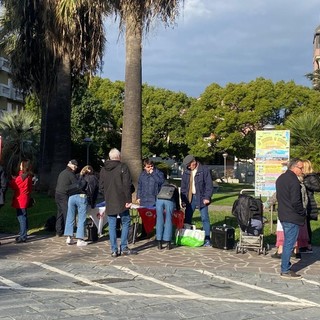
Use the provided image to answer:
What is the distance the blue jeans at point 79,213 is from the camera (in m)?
10.6

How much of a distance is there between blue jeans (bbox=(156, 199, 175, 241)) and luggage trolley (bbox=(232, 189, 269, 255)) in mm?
1246

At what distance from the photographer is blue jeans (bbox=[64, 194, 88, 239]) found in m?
10.6

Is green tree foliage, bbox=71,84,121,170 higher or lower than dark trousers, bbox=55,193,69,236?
higher

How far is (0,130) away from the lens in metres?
30.1

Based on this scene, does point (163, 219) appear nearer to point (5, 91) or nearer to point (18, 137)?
point (18, 137)

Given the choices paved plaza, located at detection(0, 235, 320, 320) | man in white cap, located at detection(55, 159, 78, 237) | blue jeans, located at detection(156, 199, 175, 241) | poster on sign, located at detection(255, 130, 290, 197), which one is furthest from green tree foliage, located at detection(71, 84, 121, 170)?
paved plaza, located at detection(0, 235, 320, 320)

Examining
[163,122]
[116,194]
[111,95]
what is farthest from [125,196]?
[111,95]

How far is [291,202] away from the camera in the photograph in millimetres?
7758

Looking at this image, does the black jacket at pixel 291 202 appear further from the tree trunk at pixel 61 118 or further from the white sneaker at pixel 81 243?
the tree trunk at pixel 61 118

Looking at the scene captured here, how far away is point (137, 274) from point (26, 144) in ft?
70.6

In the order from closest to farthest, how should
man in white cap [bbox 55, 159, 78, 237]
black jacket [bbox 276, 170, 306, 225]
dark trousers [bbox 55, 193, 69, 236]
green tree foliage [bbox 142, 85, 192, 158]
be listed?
black jacket [bbox 276, 170, 306, 225]
man in white cap [bbox 55, 159, 78, 237]
dark trousers [bbox 55, 193, 69, 236]
green tree foliage [bbox 142, 85, 192, 158]

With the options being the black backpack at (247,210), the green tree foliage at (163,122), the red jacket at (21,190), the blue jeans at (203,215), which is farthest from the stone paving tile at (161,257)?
the green tree foliage at (163,122)

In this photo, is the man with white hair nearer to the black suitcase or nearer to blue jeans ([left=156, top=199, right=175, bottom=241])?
blue jeans ([left=156, top=199, right=175, bottom=241])

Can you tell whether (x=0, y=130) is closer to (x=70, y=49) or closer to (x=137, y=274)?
(x=70, y=49)
